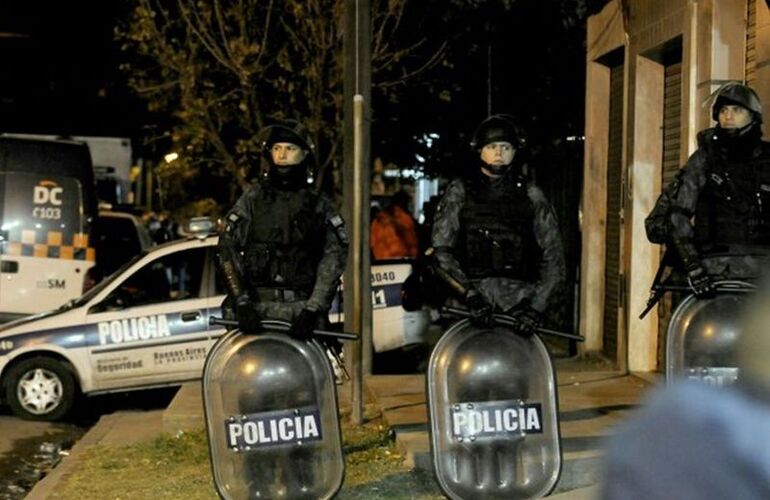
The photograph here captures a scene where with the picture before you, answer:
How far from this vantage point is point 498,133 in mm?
6598

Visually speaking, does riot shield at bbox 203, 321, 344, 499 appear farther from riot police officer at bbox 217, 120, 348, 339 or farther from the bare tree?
the bare tree

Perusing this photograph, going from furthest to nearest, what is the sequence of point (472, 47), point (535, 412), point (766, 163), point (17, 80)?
point (17, 80)
point (472, 47)
point (766, 163)
point (535, 412)

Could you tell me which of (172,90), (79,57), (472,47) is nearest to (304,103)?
(172,90)

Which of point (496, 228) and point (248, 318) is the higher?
point (496, 228)

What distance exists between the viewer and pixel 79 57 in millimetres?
35031

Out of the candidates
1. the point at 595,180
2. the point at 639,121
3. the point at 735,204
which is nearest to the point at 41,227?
the point at 595,180

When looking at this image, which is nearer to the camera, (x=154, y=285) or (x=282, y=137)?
(x=282, y=137)

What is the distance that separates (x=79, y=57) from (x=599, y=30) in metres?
24.0

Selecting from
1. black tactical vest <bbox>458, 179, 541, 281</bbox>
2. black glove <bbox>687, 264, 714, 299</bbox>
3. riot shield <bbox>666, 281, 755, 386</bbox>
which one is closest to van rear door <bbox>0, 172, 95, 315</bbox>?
black tactical vest <bbox>458, 179, 541, 281</bbox>

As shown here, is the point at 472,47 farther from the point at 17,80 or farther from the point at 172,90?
the point at 17,80

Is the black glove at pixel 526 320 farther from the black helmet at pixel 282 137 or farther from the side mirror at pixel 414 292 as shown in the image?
the side mirror at pixel 414 292

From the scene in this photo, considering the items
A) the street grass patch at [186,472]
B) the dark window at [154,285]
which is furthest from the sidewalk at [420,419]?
the dark window at [154,285]

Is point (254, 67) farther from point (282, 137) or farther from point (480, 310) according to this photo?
point (480, 310)

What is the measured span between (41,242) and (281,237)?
333 inches
